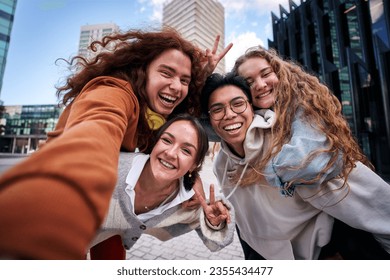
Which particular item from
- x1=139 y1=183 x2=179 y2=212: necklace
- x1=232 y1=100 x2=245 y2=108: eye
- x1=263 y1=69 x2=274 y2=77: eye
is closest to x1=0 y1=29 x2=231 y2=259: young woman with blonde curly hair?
x1=139 y1=183 x2=179 y2=212: necklace

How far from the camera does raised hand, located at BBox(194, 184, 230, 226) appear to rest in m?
1.30

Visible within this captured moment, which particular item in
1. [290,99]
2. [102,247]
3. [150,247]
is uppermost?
[290,99]

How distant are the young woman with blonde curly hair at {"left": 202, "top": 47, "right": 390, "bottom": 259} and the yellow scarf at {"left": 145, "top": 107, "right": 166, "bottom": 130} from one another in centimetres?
40

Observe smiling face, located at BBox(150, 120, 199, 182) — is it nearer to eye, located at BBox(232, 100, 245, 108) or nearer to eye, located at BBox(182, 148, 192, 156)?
eye, located at BBox(182, 148, 192, 156)

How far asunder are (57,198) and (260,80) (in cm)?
147

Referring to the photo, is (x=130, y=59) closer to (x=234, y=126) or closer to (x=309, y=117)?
(x=234, y=126)

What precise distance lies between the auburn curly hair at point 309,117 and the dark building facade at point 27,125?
32243 mm

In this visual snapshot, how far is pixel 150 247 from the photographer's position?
102 inches

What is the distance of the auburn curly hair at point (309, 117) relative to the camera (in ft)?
3.71

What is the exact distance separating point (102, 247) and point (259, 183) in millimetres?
1235
